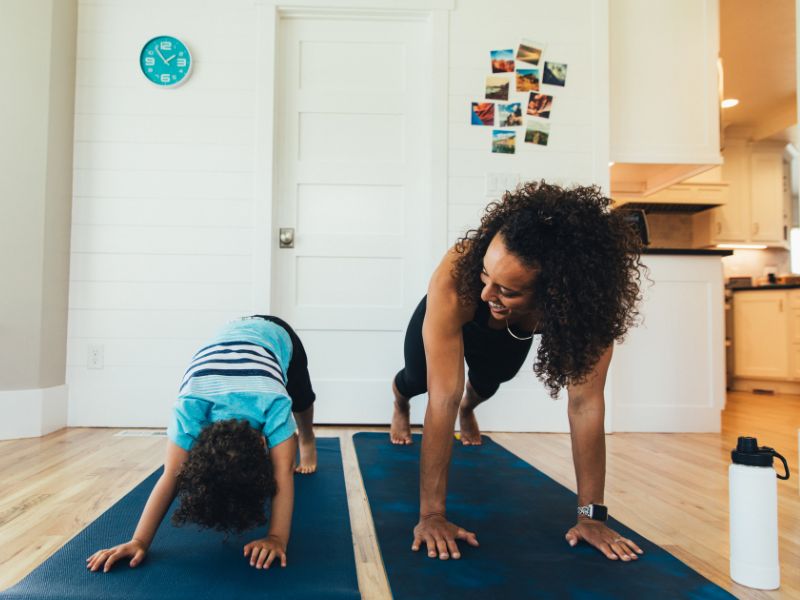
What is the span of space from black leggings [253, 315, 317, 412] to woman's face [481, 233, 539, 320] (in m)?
0.75

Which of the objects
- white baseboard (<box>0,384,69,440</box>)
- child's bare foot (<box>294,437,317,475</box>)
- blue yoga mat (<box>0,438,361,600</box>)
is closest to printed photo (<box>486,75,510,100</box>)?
child's bare foot (<box>294,437,317,475</box>)

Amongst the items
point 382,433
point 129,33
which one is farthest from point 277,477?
point 129,33

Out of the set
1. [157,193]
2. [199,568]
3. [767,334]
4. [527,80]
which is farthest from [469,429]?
[767,334]

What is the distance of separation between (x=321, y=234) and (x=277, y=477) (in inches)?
78.9

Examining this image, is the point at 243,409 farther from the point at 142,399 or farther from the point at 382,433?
the point at 142,399

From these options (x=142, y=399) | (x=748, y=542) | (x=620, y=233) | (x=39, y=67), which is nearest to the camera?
(x=748, y=542)

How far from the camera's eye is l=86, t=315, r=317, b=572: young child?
1.15 meters

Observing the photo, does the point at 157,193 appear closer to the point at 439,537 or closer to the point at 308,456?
the point at 308,456

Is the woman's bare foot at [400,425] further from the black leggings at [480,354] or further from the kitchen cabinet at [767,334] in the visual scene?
the kitchen cabinet at [767,334]

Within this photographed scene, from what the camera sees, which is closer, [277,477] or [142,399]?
[277,477]

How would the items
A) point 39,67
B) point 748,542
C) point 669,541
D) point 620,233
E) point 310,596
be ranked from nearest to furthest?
1. point 310,596
2. point 748,542
3. point 620,233
4. point 669,541
5. point 39,67

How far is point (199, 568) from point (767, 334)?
5451mm

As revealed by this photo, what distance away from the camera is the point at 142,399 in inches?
118

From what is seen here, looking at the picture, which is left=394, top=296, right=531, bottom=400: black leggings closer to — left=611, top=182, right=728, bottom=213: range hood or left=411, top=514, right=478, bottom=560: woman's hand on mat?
left=411, top=514, right=478, bottom=560: woman's hand on mat
